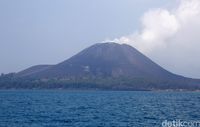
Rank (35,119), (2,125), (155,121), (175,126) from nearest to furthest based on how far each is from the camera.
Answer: (175,126) → (2,125) → (155,121) → (35,119)

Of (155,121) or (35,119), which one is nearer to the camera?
(155,121)

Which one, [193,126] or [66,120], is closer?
[193,126]

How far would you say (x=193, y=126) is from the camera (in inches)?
1539

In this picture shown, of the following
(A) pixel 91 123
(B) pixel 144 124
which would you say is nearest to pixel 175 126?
(B) pixel 144 124

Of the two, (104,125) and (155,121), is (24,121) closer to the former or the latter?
(104,125)

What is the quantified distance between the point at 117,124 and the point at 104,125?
1.46 metres

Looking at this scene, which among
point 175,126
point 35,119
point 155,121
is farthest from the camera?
point 35,119

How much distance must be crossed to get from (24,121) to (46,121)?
7.32 ft

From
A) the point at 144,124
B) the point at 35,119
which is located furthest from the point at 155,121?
the point at 35,119

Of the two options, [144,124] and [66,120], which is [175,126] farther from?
[66,120]

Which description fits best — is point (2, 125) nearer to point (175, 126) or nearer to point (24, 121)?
point (24, 121)

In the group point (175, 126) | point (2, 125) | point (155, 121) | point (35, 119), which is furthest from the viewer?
point (35, 119)

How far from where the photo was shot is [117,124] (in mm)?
44875

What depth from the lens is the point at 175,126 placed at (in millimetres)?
38344
